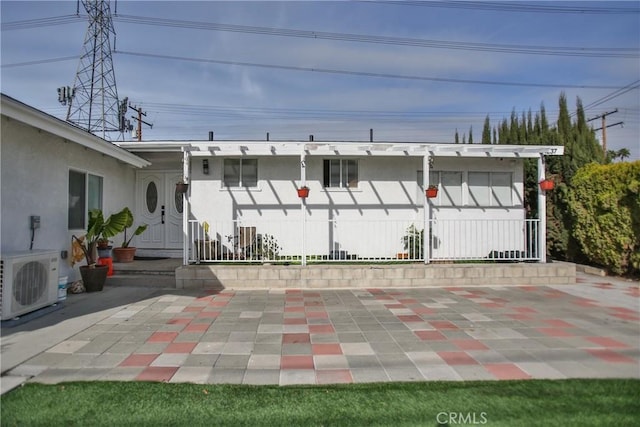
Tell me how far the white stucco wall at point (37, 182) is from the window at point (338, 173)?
5.49 meters

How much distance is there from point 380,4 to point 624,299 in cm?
1074

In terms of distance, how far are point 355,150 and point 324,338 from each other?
15.9 ft

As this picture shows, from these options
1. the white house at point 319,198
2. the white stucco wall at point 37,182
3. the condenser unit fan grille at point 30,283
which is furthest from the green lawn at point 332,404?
the white house at point 319,198

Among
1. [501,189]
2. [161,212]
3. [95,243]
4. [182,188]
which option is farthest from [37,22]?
[501,189]

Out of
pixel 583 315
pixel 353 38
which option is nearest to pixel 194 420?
pixel 583 315

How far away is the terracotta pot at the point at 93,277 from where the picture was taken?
6836 millimetres

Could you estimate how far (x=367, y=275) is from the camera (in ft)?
24.6

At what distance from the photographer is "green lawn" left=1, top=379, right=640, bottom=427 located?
2.55 m

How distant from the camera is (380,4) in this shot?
12.0 meters

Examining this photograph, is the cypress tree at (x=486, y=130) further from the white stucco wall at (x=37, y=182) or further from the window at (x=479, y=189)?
the white stucco wall at (x=37, y=182)

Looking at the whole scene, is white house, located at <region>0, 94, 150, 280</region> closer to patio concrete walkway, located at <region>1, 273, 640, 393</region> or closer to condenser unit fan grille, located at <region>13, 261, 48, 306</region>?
condenser unit fan grille, located at <region>13, 261, 48, 306</region>

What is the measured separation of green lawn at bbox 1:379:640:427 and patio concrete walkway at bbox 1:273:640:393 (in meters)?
0.22

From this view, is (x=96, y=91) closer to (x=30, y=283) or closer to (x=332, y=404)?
(x=30, y=283)

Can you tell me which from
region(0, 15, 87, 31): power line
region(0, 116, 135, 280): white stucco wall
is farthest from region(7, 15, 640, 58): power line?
region(0, 116, 135, 280): white stucco wall
